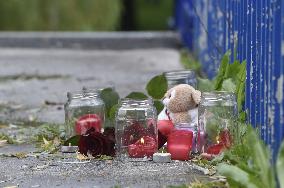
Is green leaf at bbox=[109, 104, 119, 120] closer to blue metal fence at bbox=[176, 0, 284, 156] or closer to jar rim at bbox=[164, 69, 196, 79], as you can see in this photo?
jar rim at bbox=[164, 69, 196, 79]

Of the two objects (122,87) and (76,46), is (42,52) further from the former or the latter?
(122,87)

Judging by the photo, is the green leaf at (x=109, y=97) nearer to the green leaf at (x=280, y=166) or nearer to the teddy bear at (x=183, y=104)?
the teddy bear at (x=183, y=104)

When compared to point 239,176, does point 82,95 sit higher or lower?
higher

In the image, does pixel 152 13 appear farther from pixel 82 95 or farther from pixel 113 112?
pixel 113 112

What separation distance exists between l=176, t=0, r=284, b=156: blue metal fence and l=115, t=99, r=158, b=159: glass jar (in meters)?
0.54

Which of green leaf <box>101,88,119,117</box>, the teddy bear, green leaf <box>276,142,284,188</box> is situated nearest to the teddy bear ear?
the teddy bear

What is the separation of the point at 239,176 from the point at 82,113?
5.98ft

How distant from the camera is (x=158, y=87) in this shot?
228 inches

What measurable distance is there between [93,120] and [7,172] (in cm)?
85

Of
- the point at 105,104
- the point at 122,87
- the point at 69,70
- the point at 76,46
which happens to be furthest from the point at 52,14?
the point at 105,104

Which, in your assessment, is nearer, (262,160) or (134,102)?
(262,160)

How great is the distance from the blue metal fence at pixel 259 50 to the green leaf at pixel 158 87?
0.49 m

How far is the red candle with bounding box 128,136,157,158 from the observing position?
202 inches

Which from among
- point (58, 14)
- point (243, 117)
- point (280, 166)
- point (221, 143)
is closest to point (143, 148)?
point (221, 143)
